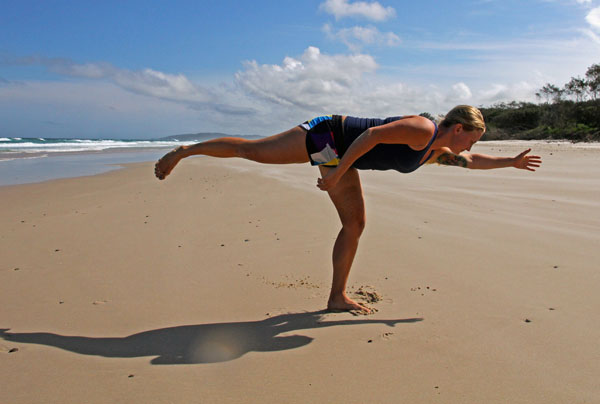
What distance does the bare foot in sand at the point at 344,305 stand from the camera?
3264 mm

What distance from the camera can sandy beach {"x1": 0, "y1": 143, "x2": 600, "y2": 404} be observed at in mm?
2285

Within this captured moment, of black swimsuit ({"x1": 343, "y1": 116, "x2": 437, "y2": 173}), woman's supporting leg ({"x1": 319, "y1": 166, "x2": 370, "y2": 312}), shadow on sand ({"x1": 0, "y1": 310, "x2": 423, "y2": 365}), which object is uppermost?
black swimsuit ({"x1": 343, "y1": 116, "x2": 437, "y2": 173})

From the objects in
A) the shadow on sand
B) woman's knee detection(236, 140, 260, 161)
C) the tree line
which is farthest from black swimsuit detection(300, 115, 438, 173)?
the tree line

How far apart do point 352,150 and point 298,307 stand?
1.32 m

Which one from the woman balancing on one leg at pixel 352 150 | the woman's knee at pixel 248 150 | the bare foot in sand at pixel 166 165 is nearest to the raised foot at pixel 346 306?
the woman balancing on one leg at pixel 352 150

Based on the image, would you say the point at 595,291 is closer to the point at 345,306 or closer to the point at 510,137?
the point at 345,306

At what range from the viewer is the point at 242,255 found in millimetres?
4699

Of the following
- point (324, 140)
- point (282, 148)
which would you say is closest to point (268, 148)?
point (282, 148)

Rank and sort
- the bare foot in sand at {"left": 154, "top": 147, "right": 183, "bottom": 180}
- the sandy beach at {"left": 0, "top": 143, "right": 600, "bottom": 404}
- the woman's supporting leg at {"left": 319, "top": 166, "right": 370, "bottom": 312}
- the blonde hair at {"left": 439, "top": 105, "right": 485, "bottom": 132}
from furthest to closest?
the bare foot in sand at {"left": 154, "top": 147, "right": 183, "bottom": 180}
the woman's supporting leg at {"left": 319, "top": 166, "right": 370, "bottom": 312}
the blonde hair at {"left": 439, "top": 105, "right": 485, "bottom": 132}
the sandy beach at {"left": 0, "top": 143, "right": 600, "bottom": 404}

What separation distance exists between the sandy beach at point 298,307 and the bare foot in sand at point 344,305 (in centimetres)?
9

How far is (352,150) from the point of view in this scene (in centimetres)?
280

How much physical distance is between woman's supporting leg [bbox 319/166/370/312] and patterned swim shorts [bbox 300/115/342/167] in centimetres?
17

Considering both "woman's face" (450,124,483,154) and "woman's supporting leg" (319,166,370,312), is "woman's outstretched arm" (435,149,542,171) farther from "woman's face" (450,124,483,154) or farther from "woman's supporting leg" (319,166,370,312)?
"woman's supporting leg" (319,166,370,312)

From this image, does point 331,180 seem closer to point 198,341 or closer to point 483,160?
point 198,341
